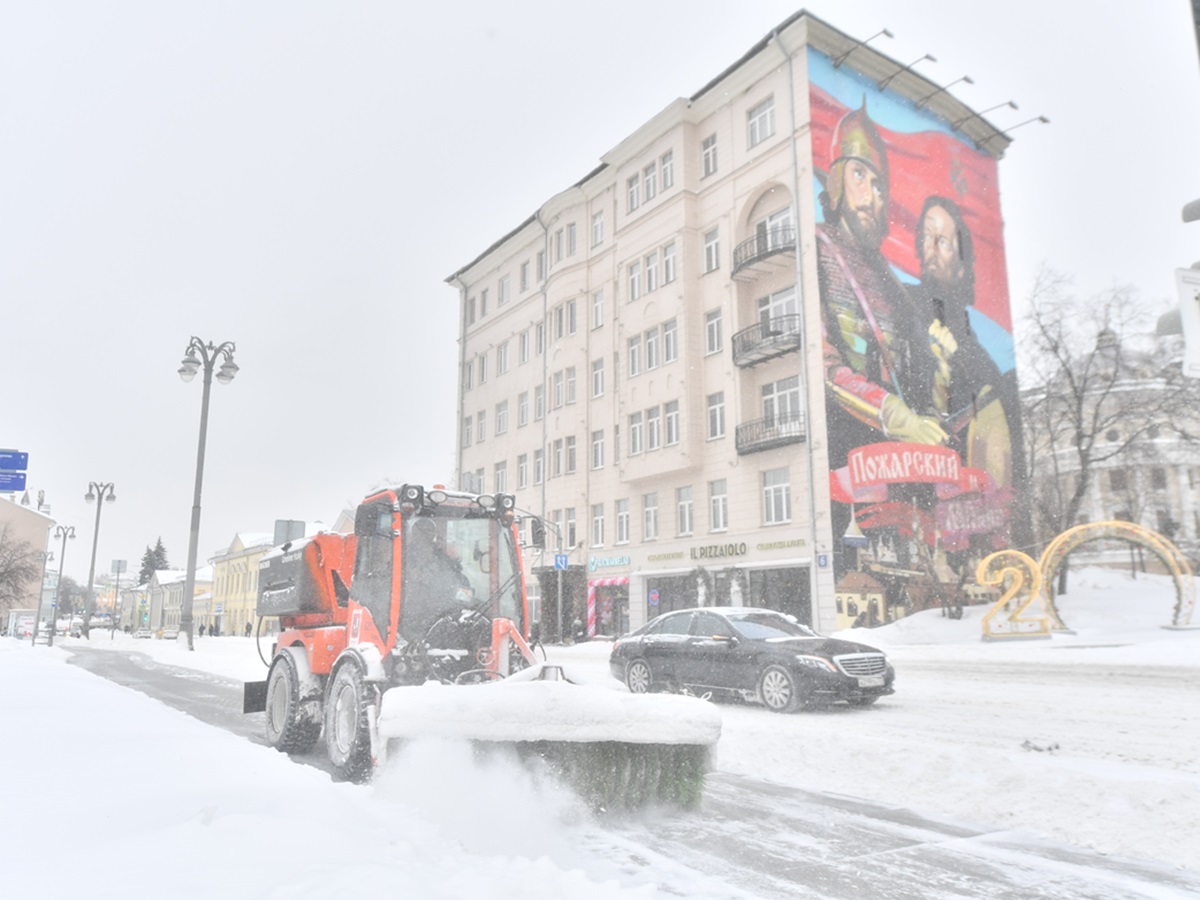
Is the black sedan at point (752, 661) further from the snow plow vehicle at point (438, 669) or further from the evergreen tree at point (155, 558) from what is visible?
the evergreen tree at point (155, 558)

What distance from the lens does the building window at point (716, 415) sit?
103ft

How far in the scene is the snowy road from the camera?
4.88 m

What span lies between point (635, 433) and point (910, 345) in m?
10.3

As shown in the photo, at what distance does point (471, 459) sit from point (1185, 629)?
3292 centimetres

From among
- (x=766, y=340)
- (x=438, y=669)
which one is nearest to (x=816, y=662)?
(x=438, y=669)

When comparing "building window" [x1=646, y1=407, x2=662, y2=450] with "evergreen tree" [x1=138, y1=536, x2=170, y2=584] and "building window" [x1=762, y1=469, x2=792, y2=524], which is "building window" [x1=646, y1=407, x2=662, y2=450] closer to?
"building window" [x1=762, y1=469, x2=792, y2=524]

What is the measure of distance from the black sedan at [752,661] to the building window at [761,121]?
2132cm

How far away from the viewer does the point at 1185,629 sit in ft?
74.3

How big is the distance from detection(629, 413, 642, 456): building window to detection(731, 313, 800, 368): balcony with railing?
17.3 feet

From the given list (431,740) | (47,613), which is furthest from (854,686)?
(47,613)

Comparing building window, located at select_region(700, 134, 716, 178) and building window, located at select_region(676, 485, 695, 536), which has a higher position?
building window, located at select_region(700, 134, 716, 178)

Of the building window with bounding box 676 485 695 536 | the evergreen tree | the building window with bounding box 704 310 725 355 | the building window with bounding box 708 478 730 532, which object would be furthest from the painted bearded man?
the evergreen tree

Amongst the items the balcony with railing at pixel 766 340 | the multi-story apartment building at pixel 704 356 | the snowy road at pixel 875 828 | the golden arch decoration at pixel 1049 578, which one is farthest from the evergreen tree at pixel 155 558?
the snowy road at pixel 875 828

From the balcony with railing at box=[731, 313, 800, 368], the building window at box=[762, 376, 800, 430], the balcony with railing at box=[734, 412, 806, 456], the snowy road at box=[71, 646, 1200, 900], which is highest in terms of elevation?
the balcony with railing at box=[731, 313, 800, 368]
